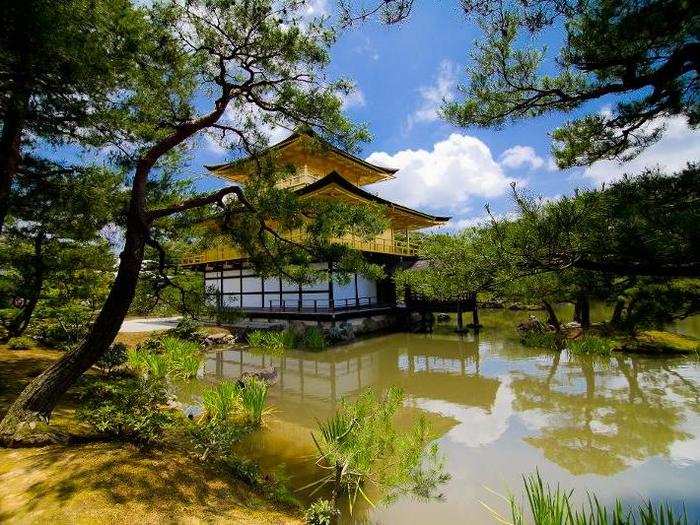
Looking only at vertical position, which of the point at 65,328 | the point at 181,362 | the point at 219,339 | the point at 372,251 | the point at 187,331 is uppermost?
the point at 372,251

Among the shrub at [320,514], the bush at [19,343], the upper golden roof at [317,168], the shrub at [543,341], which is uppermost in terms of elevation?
the upper golden roof at [317,168]

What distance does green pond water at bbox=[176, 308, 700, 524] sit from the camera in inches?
161

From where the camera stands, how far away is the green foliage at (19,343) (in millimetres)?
8289

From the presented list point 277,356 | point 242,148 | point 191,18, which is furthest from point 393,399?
point 277,356

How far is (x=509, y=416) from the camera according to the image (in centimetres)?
642

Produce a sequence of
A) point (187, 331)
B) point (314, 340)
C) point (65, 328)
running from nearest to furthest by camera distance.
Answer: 1. point (65, 328)
2. point (314, 340)
3. point (187, 331)

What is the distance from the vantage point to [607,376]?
854 centimetres

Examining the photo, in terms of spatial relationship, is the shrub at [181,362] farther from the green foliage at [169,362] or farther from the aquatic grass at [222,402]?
the aquatic grass at [222,402]

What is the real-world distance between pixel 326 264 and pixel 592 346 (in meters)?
9.44

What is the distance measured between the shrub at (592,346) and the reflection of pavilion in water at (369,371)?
2.80m

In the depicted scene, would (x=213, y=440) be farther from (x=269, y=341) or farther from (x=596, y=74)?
(x=269, y=341)

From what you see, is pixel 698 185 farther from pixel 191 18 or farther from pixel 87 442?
pixel 87 442

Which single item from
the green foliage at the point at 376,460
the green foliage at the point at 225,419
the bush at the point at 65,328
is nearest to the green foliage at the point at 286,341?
the bush at the point at 65,328

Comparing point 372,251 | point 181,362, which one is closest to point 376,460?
point 181,362
